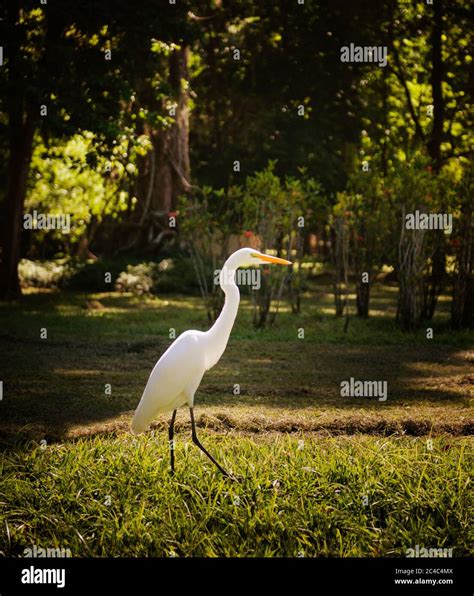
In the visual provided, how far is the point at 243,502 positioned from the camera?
5500 millimetres

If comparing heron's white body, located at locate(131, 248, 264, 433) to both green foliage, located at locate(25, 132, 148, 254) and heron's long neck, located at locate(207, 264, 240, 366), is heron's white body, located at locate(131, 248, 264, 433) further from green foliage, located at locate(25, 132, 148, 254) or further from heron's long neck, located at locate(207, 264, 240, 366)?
green foliage, located at locate(25, 132, 148, 254)

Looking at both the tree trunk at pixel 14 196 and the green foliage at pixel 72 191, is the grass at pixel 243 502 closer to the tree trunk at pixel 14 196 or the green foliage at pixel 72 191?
the tree trunk at pixel 14 196

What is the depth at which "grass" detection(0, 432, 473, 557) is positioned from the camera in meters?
5.12

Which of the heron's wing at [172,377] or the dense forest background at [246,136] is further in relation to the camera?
the dense forest background at [246,136]

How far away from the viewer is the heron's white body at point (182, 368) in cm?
613

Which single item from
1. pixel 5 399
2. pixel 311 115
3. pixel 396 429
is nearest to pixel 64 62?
pixel 5 399

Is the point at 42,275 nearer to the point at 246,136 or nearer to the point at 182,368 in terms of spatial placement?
→ the point at 246,136

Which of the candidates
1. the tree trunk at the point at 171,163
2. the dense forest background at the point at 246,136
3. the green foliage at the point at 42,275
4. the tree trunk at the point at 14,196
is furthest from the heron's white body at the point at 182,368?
the tree trunk at the point at 171,163

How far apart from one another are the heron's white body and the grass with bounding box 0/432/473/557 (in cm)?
41

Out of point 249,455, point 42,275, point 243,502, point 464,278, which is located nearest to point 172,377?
point 249,455

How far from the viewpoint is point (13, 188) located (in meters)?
17.6

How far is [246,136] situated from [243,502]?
1044 inches

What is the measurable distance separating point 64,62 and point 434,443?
36.6 ft

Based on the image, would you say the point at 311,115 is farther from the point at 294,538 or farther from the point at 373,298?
the point at 294,538
